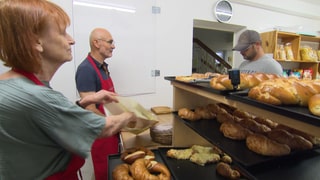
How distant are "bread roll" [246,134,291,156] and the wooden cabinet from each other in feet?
8.36

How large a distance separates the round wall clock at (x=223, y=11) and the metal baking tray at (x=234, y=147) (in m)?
1.98

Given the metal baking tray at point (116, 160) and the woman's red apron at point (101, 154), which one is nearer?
the metal baking tray at point (116, 160)

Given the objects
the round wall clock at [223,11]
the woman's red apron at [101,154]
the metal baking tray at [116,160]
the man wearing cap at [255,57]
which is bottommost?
the woman's red apron at [101,154]

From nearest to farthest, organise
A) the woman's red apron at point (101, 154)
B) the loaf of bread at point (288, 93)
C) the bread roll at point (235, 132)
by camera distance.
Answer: the loaf of bread at point (288, 93)
the bread roll at point (235, 132)
the woman's red apron at point (101, 154)

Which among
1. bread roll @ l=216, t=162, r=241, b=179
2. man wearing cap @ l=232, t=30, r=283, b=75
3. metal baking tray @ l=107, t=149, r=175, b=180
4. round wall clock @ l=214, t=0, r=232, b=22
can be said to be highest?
round wall clock @ l=214, t=0, r=232, b=22

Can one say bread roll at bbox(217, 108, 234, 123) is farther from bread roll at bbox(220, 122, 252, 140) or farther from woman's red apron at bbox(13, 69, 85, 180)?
woman's red apron at bbox(13, 69, 85, 180)

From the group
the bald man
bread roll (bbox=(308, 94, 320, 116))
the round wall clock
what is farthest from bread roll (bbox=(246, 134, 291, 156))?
the round wall clock

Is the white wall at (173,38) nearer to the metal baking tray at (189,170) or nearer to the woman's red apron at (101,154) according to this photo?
the woman's red apron at (101,154)

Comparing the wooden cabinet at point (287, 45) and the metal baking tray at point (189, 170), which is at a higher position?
the wooden cabinet at point (287, 45)

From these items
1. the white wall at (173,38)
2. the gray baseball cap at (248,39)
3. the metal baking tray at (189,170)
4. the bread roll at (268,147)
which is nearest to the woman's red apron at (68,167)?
the metal baking tray at (189,170)

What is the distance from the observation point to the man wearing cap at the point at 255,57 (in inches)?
69.3

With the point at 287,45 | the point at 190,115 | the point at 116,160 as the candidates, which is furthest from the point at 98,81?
the point at 287,45

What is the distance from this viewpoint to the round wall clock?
2.45 meters

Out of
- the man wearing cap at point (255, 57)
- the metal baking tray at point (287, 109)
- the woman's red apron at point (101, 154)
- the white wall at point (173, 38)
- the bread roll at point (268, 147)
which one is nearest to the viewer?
the metal baking tray at point (287, 109)
